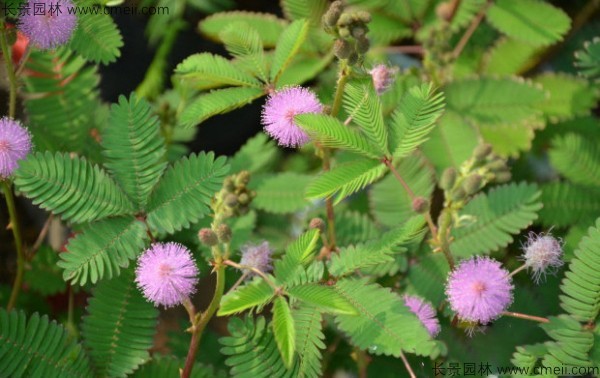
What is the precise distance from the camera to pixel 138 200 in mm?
1036

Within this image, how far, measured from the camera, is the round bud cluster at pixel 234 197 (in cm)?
110

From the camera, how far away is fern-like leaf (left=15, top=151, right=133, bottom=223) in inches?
38.3

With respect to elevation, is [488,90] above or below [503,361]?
above

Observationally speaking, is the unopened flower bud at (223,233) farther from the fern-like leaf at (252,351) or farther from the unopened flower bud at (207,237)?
the fern-like leaf at (252,351)

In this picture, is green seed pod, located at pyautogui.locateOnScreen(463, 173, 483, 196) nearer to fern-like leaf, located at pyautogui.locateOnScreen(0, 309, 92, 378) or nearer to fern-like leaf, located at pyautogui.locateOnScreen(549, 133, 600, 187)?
fern-like leaf, located at pyautogui.locateOnScreen(549, 133, 600, 187)

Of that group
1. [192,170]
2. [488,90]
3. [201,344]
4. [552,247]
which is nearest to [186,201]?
[192,170]

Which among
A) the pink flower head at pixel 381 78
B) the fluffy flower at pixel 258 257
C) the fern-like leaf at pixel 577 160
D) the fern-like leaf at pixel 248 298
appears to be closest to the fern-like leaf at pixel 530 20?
the fern-like leaf at pixel 577 160

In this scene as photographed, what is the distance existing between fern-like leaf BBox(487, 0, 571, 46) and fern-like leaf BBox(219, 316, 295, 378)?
3.02 feet

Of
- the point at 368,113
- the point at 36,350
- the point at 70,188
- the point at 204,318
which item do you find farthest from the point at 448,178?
the point at 36,350

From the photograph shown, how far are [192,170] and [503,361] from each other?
1.97 feet

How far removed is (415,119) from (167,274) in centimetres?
42

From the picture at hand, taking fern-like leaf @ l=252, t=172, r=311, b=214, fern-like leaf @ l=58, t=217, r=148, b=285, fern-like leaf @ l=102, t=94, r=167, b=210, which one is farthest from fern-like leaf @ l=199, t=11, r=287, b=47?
fern-like leaf @ l=58, t=217, r=148, b=285

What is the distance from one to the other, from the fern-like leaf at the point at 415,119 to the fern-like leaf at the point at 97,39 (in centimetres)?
49

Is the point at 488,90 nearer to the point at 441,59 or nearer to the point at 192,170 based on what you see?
the point at 441,59
